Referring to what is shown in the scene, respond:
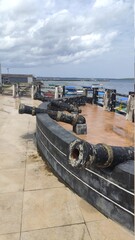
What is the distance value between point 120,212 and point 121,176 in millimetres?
527

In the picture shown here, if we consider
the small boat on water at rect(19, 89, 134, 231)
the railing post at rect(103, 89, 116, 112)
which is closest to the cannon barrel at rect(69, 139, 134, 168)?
the small boat on water at rect(19, 89, 134, 231)

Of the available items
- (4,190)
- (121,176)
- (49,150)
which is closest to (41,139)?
(49,150)

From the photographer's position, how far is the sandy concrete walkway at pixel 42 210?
350 cm

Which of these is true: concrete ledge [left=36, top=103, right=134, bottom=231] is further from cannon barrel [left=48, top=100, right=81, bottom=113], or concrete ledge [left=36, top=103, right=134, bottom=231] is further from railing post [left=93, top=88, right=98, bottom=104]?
railing post [left=93, top=88, right=98, bottom=104]

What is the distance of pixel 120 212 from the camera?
3.71 meters

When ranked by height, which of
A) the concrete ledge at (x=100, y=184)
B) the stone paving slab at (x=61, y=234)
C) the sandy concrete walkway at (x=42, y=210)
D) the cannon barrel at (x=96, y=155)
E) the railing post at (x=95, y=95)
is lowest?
the stone paving slab at (x=61, y=234)

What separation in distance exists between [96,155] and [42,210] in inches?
50.0

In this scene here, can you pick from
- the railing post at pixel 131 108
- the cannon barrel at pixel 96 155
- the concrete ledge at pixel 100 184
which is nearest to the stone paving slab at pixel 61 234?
the concrete ledge at pixel 100 184

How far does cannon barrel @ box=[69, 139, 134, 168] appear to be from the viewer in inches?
146

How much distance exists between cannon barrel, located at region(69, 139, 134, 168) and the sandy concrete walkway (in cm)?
81

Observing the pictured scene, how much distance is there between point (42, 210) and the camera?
4.09m

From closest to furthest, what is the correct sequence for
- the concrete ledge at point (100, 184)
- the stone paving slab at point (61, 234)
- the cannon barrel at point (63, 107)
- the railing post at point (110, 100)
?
the stone paving slab at point (61, 234), the concrete ledge at point (100, 184), the cannon barrel at point (63, 107), the railing post at point (110, 100)

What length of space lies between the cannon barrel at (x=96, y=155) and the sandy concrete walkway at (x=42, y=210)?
→ 808mm

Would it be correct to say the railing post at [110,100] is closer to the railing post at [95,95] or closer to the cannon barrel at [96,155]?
the railing post at [95,95]
